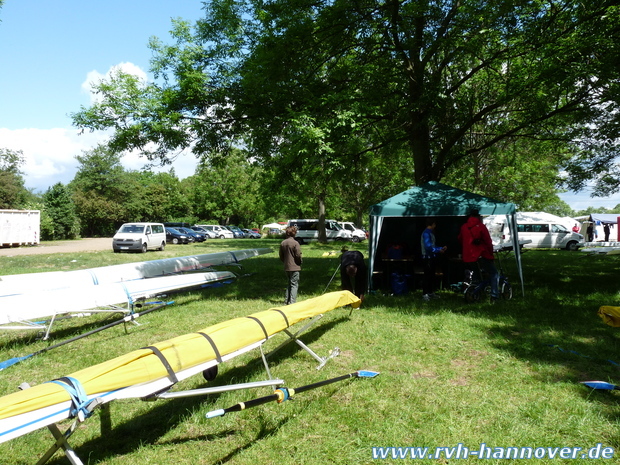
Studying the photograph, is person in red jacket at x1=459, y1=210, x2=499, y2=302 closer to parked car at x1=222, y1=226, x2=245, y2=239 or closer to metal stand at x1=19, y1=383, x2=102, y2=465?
metal stand at x1=19, y1=383, x2=102, y2=465

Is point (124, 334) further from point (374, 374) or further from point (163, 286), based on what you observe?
point (374, 374)

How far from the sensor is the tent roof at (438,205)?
845 centimetres

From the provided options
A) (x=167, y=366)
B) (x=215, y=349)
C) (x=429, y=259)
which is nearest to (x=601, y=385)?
(x=215, y=349)

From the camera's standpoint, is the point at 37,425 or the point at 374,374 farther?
the point at 374,374

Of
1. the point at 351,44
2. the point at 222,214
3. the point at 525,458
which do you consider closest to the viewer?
the point at 525,458

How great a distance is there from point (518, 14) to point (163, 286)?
9.19m

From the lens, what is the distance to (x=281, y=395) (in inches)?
125

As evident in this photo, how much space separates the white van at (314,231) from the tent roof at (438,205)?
20744 millimetres

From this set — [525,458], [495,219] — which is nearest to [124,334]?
[525,458]

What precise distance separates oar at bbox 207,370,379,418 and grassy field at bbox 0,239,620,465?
11 cm

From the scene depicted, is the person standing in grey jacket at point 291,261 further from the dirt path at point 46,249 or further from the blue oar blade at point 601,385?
the dirt path at point 46,249

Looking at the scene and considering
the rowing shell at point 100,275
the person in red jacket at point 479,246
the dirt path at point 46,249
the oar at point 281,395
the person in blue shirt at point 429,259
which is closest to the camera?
the oar at point 281,395

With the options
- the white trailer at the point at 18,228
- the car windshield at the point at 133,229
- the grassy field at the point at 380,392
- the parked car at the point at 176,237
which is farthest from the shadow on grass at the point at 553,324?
the white trailer at the point at 18,228

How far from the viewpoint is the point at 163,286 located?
7.95m
